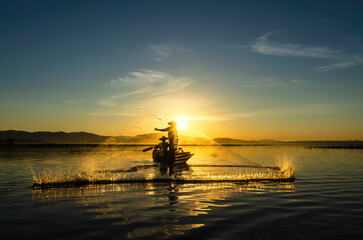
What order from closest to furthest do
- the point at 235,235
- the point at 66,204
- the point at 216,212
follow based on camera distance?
the point at 235,235 → the point at 216,212 → the point at 66,204

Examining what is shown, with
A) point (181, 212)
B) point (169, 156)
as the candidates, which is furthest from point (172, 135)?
point (181, 212)

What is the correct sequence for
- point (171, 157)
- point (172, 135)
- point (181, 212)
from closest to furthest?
point (181, 212)
point (172, 135)
point (171, 157)

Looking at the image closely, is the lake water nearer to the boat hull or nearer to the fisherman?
the fisherman

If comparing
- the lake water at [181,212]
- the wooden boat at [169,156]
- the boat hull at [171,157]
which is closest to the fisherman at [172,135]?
the wooden boat at [169,156]

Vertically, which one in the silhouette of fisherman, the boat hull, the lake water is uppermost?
the silhouette of fisherman

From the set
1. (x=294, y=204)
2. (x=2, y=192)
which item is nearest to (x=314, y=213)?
(x=294, y=204)

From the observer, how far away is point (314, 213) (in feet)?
40.7

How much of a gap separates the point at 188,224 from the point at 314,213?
570 centimetres

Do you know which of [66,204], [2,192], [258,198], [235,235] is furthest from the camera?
[2,192]

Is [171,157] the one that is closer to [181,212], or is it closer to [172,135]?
[172,135]

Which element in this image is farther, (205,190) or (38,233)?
(205,190)

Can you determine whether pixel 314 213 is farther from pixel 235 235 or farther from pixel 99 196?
pixel 99 196

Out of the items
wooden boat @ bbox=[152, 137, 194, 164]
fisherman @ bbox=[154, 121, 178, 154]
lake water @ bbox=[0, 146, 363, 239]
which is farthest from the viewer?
wooden boat @ bbox=[152, 137, 194, 164]

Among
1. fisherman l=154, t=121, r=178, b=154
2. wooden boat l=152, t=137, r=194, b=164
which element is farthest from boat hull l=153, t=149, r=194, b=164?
fisherman l=154, t=121, r=178, b=154
